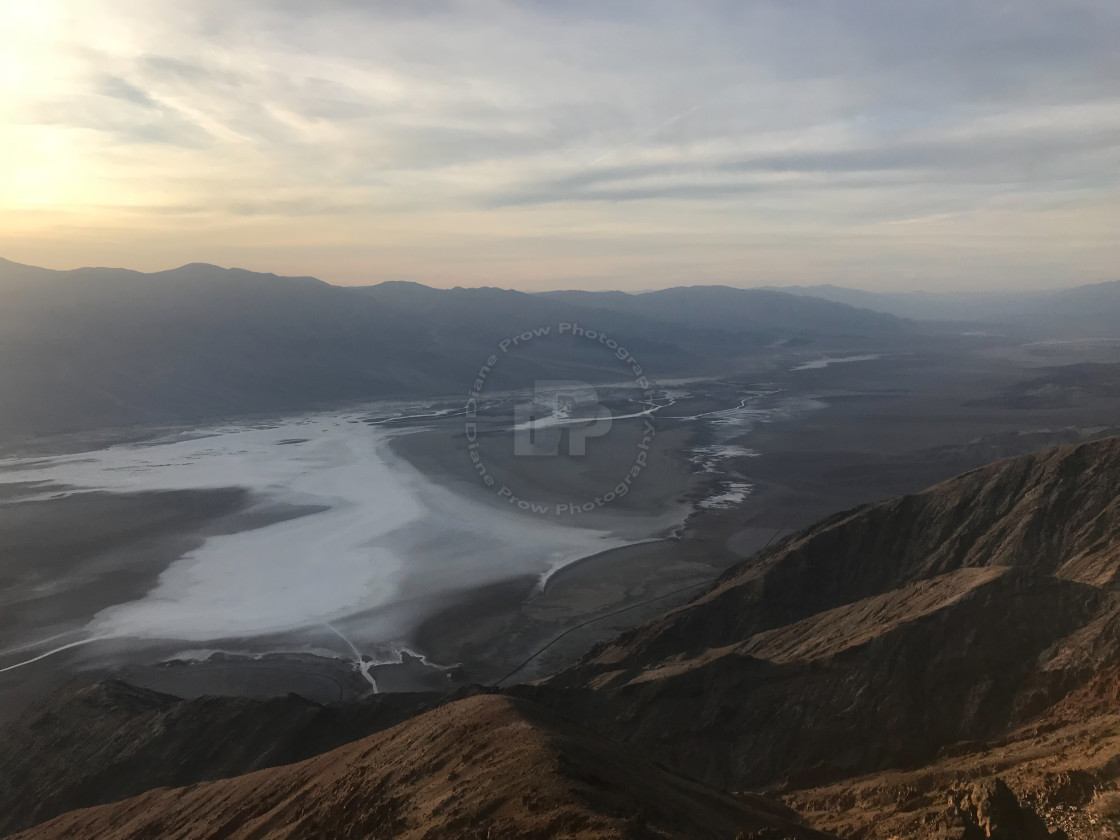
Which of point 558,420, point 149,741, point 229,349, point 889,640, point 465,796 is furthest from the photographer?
point 229,349

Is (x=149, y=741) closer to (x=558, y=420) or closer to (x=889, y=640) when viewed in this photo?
(x=889, y=640)

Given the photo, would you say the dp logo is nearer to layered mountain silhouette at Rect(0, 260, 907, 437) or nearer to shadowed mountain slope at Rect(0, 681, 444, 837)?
layered mountain silhouette at Rect(0, 260, 907, 437)

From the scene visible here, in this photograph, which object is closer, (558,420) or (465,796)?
(465,796)

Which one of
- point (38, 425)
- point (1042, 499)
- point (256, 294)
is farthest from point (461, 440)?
point (256, 294)

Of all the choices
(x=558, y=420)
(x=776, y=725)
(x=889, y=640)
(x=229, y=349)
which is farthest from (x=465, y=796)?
(x=229, y=349)

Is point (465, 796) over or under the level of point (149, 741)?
over

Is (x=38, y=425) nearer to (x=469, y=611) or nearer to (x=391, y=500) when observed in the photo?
(x=391, y=500)

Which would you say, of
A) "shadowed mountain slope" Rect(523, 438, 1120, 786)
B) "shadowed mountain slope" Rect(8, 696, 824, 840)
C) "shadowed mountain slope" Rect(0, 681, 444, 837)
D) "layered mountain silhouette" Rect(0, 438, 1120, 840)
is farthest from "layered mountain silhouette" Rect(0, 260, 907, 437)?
"shadowed mountain slope" Rect(523, 438, 1120, 786)
